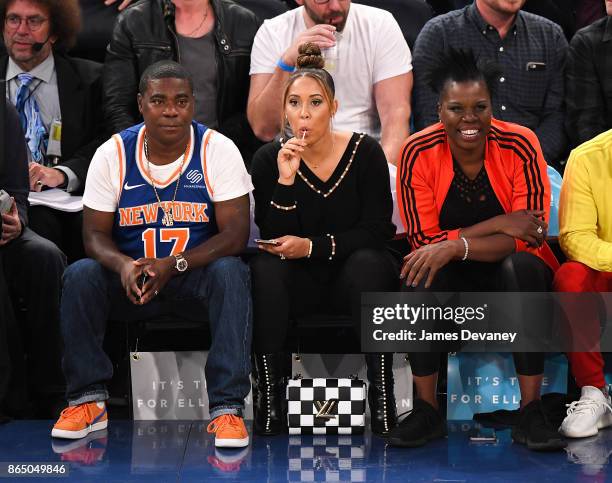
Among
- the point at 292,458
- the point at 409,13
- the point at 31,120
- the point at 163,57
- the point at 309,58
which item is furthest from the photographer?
the point at 409,13

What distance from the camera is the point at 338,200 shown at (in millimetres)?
3893

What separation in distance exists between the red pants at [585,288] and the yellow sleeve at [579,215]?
40 mm

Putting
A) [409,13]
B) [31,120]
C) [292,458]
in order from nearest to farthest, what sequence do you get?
[292,458] < [31,120] < [409,13]

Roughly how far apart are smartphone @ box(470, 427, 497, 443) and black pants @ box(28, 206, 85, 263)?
1733 millimetres

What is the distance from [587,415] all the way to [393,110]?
5.05 ft

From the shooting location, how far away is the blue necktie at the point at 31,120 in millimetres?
4617

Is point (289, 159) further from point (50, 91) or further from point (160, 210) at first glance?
point (50, 91)

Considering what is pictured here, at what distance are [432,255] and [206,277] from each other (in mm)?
773

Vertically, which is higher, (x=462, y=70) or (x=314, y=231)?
(x=462, y=70)

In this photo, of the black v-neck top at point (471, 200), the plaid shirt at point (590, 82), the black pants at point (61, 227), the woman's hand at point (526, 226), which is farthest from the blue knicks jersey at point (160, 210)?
the plaid shirt at point (590, 82)

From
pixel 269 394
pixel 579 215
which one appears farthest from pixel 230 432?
pixel 579 215

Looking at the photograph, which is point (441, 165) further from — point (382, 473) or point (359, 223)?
point (382, 473)

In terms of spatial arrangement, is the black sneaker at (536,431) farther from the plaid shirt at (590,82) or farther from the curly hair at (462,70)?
the plaid shirt at (590,82)

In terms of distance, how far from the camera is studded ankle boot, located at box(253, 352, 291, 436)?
12.3 ft
